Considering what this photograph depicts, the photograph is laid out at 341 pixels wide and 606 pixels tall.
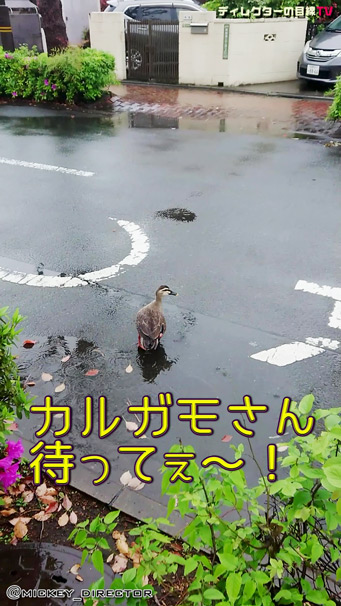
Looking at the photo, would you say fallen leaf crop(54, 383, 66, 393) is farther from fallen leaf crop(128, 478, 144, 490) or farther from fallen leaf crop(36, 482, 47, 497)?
fallen leaf crop(128, 478, 144, 490)

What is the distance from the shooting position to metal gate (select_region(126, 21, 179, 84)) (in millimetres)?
17109

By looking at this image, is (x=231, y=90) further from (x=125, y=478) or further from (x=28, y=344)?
(x=125, y=478)

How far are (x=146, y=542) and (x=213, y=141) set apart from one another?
11.6 m

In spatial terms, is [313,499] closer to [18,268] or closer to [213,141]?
[18,268]

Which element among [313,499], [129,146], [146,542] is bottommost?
[129,146]

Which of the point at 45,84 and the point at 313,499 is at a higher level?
the point at 313,499

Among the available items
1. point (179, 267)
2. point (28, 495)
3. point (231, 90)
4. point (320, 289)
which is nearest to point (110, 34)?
point (231, 90)

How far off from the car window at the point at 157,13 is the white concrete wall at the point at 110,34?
2500 millimetres

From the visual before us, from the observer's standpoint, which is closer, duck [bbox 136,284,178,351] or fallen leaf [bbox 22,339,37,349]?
duck [bbox 136,284,178,351]

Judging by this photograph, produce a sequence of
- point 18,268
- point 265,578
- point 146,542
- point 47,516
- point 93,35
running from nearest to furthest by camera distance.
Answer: point 265,578 → point 146,542 → point 47,516 → point 18,268 → point 93,35

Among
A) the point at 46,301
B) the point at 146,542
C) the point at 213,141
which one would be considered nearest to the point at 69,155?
the point at 213,141

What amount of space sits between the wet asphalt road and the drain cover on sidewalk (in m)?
0.53

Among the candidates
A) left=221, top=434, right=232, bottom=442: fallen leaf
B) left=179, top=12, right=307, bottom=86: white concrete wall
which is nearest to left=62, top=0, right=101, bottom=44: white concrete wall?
left=179, top=12, right=307, bottom=86: white concrete wall

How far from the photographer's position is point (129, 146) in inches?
482
